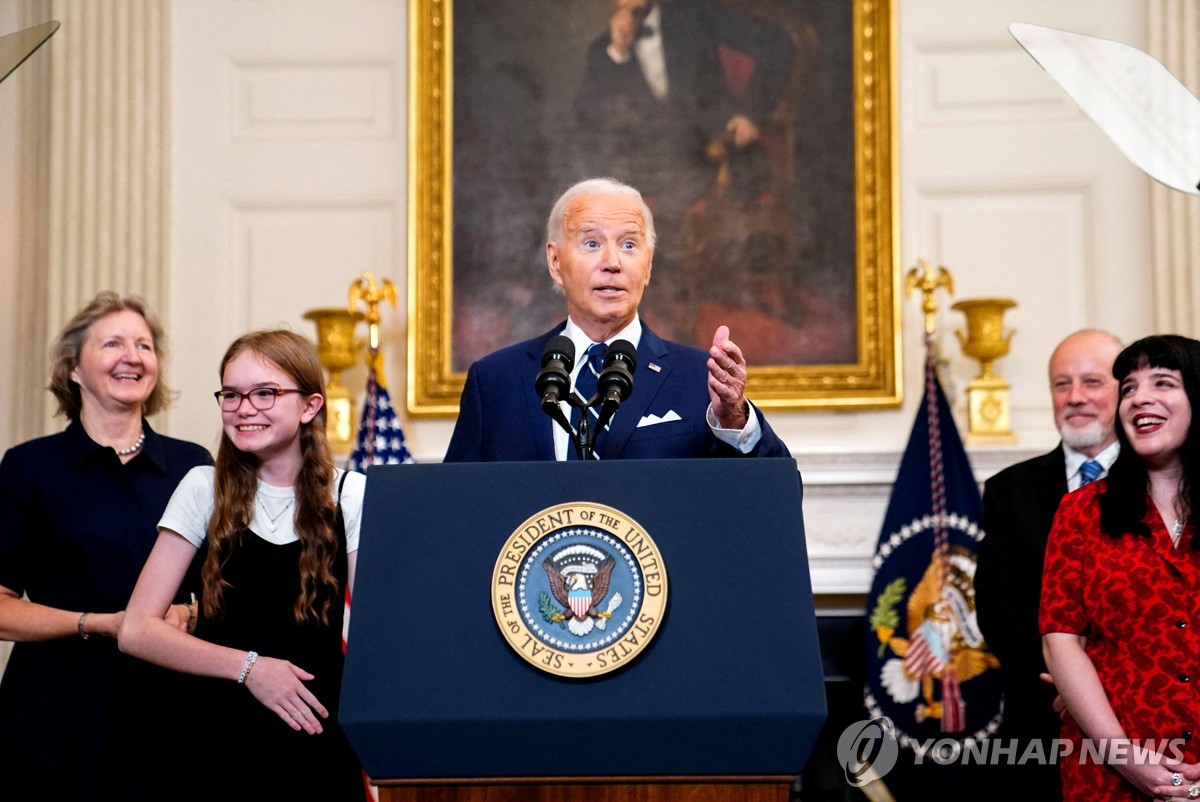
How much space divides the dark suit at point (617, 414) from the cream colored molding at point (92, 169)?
3.59 metres

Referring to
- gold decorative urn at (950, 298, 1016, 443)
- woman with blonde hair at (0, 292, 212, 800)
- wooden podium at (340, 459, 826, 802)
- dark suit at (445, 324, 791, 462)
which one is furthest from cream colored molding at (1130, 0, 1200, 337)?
wooden podium at (340, 459, 826, 802)

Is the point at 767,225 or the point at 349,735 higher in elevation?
the point at 767,225

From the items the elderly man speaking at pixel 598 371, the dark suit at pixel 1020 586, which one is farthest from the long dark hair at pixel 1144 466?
the elderly man speaking at pixel 598 371

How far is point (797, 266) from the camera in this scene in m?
5.86

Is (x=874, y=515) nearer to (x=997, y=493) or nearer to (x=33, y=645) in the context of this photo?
(x=997, y=493)

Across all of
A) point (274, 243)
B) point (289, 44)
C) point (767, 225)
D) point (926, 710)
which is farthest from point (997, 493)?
point (289, 44)

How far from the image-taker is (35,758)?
3156mm

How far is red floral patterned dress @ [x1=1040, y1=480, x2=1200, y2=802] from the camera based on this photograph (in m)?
2.68

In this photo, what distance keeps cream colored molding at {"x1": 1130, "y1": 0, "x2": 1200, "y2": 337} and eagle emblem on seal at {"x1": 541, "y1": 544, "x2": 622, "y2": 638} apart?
4522mm

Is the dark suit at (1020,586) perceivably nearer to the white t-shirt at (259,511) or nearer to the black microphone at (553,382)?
the white t-shirt at (259,511)

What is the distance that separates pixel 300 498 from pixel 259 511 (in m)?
0.08

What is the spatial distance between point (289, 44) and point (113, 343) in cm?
307

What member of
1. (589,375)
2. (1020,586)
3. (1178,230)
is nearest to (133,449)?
(589,375)

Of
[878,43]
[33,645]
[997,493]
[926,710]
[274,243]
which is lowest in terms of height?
[926,710]
